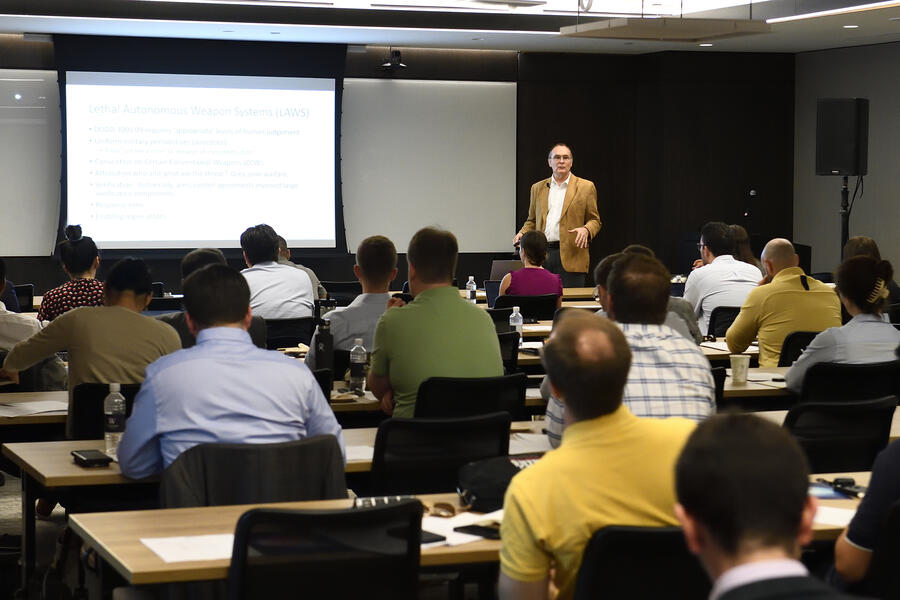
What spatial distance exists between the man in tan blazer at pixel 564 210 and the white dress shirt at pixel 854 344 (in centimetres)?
654

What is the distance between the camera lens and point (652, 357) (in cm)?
345

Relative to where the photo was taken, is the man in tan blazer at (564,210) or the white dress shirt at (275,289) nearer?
the white dress shirt at (275,289)

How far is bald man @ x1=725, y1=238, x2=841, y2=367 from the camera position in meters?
6.38

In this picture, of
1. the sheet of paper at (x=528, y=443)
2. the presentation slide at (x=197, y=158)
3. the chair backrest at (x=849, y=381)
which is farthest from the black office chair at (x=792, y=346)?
the presentation slide at (x=197, y=158)

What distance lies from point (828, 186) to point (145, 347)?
10831 millimetres

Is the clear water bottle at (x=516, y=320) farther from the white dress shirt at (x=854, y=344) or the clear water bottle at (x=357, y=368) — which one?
the white dress shirt at (x=854, y=344)

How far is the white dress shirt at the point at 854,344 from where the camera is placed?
5.15 meters

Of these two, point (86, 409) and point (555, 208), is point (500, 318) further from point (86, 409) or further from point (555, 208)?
point (555, 208)

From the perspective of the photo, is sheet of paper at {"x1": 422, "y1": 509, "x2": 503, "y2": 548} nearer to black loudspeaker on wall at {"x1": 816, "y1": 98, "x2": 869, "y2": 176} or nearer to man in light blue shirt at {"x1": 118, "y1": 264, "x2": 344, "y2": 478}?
man in light blue shirt at {"x1": 118, "y1": 264, "x2": 344, "y2": 478}

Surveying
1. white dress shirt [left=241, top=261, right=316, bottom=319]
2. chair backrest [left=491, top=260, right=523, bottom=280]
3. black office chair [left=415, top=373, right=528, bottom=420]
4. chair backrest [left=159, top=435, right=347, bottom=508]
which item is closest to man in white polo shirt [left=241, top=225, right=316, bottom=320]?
white dress shirt [left=241, top=261, right=316, bottom=319]

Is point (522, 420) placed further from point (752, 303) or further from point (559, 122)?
point (559, 122)

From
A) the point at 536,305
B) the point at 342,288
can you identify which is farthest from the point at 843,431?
the point at 342,288

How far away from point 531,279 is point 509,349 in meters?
2.12

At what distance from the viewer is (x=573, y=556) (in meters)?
2.38
